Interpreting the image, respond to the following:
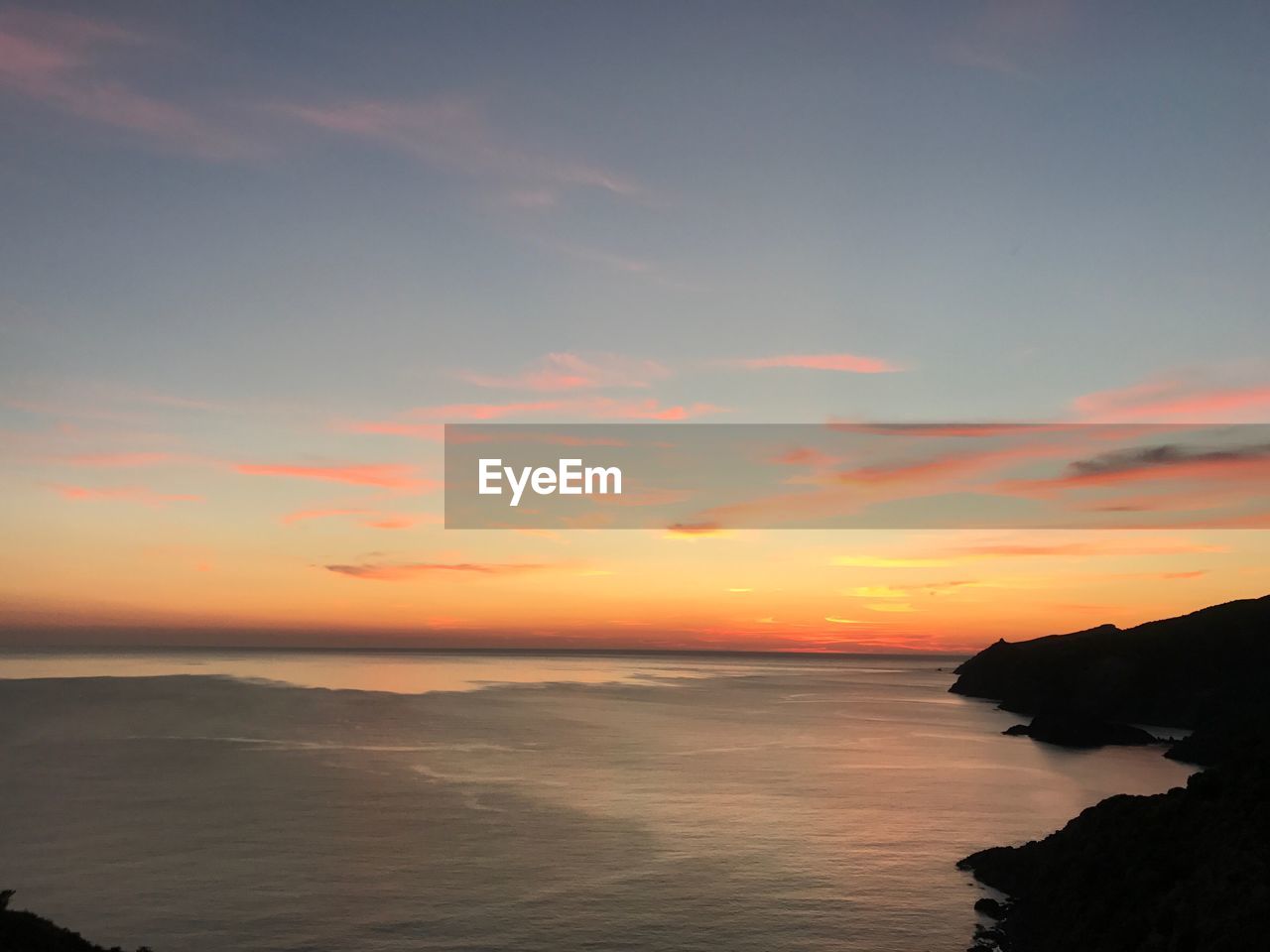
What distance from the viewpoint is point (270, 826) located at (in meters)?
67.8

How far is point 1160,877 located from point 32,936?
143 feet

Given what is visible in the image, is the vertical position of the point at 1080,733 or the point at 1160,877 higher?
the point at 1160,877

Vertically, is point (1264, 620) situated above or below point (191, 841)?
above

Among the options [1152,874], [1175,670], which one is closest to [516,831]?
[1152,874]

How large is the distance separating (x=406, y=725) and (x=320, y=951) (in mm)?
97768

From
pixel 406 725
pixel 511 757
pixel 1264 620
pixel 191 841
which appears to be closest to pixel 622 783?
pixel 511 757

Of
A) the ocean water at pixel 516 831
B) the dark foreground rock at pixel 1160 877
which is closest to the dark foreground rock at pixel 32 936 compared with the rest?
the ocean water at pixel 516 831

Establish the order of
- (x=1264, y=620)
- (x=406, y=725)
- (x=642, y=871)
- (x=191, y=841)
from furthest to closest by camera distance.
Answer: (x=1264, y=620)
(x=406, y=725)
(x=191, y=841)
(x=642, y=871)

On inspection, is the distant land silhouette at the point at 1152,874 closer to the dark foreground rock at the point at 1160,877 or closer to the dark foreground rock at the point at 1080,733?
the dark foreground rock at the point at 1160,877

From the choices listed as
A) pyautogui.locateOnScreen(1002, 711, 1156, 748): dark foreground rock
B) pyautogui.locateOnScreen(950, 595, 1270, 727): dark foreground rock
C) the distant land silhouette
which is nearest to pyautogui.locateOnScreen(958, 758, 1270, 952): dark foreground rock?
the distant land silhouette

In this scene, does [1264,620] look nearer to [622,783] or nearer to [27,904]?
[622,783]

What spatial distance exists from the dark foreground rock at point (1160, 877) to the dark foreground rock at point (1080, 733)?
86.6m

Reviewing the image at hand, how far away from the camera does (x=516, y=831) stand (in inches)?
2623

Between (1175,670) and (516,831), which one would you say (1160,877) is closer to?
(516,831)
